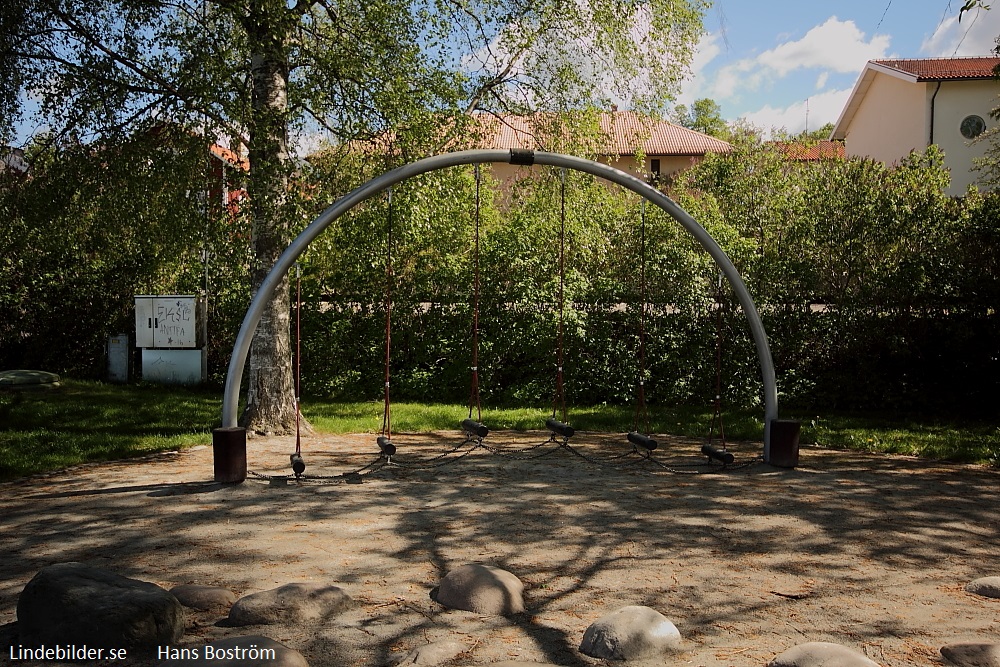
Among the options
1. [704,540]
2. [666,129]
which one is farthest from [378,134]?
[666,129]

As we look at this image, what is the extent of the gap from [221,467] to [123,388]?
287 inches

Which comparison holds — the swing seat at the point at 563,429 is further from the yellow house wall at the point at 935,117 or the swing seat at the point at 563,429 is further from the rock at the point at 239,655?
the yellow house wall at the point at 935,117

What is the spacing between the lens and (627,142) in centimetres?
1393

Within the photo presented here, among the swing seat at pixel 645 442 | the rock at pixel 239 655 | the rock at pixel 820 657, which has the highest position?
the swing seat at pixel 645 442

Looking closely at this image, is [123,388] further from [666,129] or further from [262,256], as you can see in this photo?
[666,129]

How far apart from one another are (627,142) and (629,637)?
10774mm

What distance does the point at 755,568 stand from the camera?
5617 mm

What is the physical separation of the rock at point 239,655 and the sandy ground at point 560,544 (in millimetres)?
263

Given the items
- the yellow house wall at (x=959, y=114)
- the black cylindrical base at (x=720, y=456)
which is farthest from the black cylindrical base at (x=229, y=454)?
the yellow house wall at (x=959, y=114)

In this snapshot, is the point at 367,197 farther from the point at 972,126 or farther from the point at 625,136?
the point at 972,126

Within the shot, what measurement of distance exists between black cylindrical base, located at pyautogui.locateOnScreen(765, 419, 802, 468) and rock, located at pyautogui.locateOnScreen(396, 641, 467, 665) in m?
5.55

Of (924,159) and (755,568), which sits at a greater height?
(924,159)

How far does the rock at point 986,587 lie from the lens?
5.07m

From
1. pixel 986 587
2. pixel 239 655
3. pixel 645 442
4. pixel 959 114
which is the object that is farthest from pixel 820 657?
pixel 959 114
